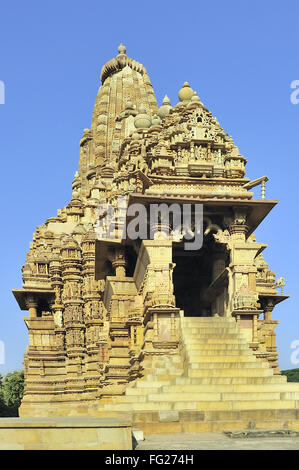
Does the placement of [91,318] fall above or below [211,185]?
below

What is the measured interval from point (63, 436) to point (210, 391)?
21.5ft

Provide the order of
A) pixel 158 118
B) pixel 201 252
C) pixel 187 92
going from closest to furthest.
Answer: pixel 201 252
pixel 187 92
pixel 158 118

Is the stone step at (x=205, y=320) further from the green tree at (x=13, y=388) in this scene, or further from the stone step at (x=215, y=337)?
the green tree at (x=13, y=388)

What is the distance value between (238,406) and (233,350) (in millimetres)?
2448

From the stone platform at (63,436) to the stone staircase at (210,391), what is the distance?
4.21 meters

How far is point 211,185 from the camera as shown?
19.7m

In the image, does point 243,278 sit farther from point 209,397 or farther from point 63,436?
point 63,436

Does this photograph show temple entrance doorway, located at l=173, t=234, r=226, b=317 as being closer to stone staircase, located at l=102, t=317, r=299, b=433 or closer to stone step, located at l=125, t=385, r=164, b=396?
stone staircase, located at l=102, t=317, r=299, b=433

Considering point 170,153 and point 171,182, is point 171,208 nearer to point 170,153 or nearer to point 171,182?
point 171,182

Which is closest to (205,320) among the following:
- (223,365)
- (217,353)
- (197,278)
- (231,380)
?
(217,353)

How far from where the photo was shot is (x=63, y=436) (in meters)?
9.11

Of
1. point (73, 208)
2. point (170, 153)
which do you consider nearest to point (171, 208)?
point (170, 153)
